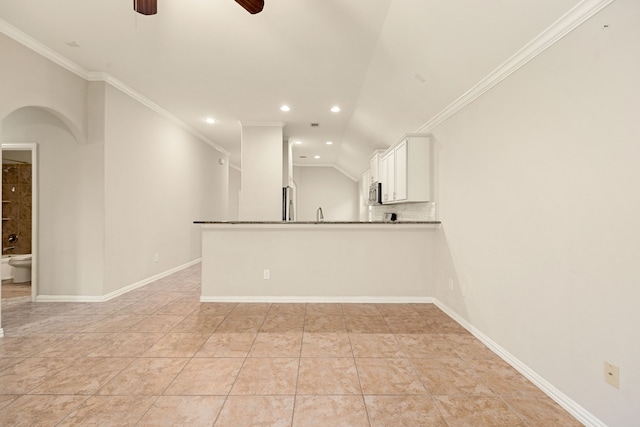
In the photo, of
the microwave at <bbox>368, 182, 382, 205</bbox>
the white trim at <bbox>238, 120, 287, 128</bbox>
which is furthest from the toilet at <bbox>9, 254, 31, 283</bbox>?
the microwave at <bbox>368, 182, 382, 205</bbox>

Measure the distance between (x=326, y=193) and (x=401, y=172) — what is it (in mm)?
6316

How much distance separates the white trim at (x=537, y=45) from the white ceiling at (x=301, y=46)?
0.05m

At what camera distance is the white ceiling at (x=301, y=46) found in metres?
2.30

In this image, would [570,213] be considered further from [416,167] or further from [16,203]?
[16,203]

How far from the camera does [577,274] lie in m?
1.77

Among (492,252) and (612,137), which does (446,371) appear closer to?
(492,252)

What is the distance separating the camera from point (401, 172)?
416 centimetres

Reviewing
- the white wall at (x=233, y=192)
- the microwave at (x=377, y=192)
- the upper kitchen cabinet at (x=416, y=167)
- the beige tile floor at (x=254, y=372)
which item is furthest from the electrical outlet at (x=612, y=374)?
the white wall at (x=233, y=192)

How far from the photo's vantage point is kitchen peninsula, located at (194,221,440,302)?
398 cm

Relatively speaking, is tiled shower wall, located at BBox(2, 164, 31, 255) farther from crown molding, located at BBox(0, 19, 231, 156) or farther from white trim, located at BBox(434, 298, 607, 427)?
white trim, located at BBox(434, 298, 607, 427)

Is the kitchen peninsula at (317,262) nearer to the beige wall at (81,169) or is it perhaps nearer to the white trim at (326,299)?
the white trim at (326,299)

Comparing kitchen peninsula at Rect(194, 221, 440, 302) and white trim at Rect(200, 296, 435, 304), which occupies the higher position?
kitchen peninsula at Rect(194, 221, 440, 302)

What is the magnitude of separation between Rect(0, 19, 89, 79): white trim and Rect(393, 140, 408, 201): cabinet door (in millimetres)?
4170

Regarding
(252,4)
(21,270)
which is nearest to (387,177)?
(252,4)
